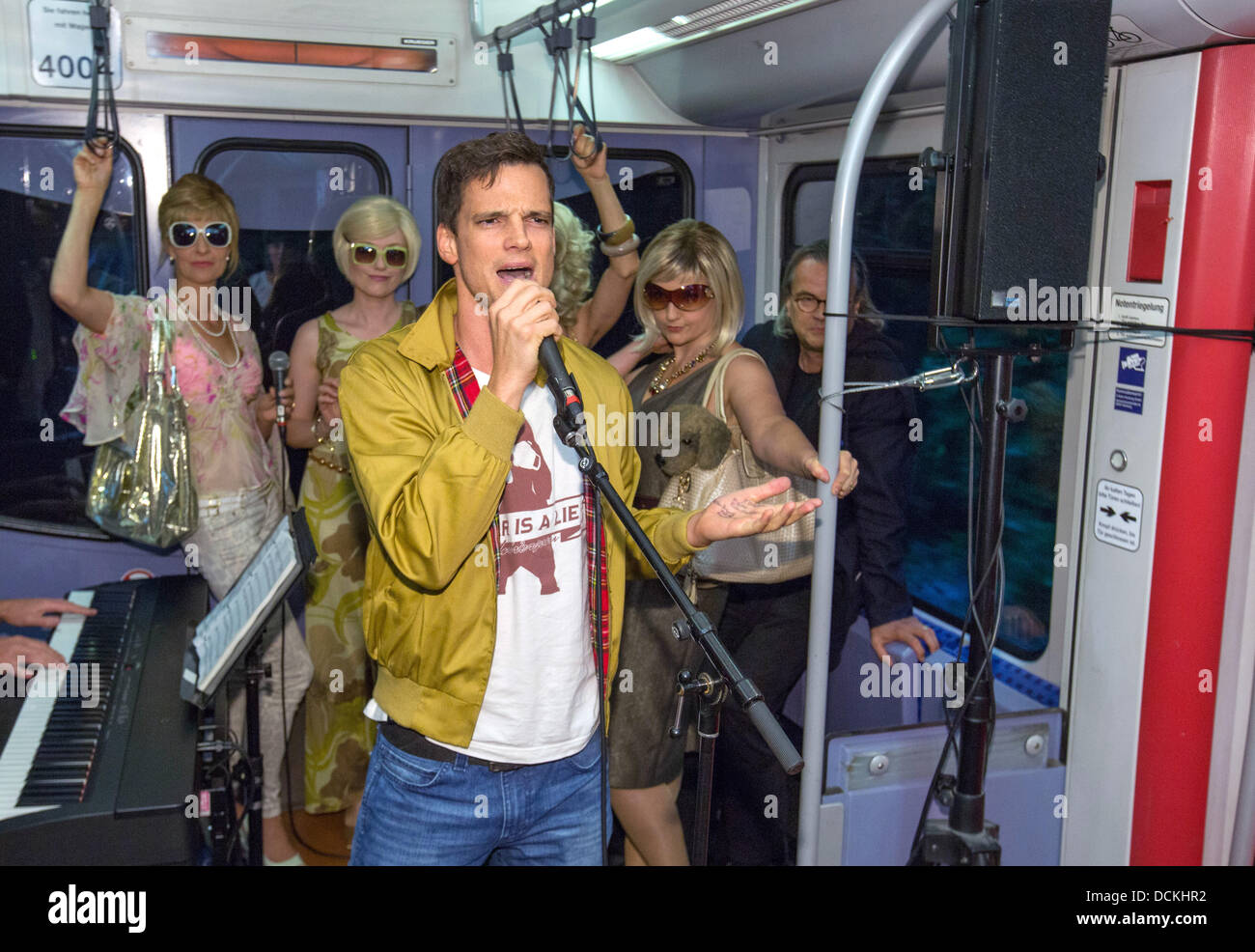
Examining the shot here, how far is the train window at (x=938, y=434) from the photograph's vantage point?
3.06 metres

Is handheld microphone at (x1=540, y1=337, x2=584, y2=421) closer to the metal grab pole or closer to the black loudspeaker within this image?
the metal grab pole

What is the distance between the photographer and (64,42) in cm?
323

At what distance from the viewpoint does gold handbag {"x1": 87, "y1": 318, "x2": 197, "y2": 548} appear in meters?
3.33

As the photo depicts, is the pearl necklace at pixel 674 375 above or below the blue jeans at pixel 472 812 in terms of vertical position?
above

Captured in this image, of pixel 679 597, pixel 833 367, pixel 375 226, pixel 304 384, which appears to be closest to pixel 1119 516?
pixel 833 367

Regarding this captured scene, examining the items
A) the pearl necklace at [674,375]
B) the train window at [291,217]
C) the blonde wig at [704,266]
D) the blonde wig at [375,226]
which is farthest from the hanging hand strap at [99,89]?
the pearl necklace at [674,375]

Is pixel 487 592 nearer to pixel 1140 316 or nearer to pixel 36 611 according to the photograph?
pixel 1140 316

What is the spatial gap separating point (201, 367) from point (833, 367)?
7.00 feet

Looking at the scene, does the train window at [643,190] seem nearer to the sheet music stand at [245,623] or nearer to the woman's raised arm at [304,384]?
the woman's raised arm at [304,384]

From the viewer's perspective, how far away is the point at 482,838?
190cm

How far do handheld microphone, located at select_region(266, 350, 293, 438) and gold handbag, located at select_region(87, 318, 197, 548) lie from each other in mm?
270

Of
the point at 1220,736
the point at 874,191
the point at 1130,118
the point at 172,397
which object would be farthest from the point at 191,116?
the point at 1220,736

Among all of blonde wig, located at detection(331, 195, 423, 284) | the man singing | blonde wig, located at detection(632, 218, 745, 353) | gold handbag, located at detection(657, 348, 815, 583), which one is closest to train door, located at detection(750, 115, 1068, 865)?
gold handbag, located at detection(657, 348, 815, 583)

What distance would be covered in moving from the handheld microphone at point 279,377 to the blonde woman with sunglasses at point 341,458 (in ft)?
0.38
